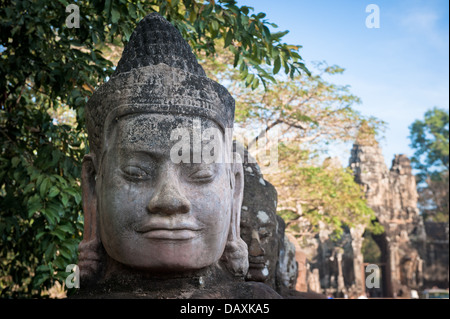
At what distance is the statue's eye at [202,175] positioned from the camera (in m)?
2.48

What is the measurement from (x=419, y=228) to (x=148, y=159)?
19.2 metres

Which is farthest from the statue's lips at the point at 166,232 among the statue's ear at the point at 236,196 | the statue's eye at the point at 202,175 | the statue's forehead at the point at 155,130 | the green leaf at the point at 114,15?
the green leaf at the point at 114,15

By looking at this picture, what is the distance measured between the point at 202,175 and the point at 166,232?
356 mm

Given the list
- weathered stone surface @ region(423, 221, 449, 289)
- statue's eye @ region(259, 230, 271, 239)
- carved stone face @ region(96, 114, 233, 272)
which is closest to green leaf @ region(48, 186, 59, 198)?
carved stone face @ region(96, 114, 233, 272)

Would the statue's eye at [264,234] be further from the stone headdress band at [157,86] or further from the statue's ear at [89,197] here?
the statue's ear at [89,197]

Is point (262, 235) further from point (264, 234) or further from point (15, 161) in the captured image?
point (15, 161)

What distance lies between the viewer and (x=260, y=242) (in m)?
3.46

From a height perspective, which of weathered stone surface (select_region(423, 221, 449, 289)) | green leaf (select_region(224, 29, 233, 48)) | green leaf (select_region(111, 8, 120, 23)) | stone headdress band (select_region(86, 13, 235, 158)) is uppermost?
green leaf (select_region(111, 8, 120, 23))

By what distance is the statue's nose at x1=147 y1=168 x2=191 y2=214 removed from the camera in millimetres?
2320

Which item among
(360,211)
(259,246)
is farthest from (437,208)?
(259,246)

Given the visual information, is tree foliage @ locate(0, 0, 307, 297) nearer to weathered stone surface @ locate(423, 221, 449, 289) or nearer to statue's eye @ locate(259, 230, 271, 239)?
statue's eye @ locate(259, 230, 271, 239)

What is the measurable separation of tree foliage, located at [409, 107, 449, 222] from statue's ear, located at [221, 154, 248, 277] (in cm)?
2459
